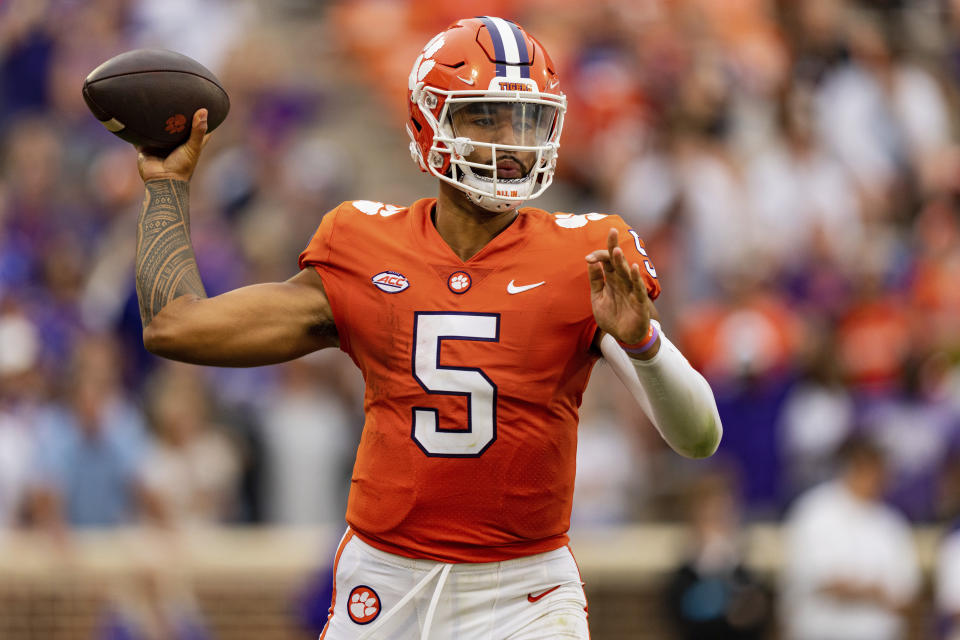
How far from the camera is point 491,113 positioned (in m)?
3.95

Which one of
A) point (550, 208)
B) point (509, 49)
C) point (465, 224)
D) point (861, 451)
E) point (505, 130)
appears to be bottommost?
point (861, 451)

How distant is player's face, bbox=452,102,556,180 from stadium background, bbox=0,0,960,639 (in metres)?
3.30

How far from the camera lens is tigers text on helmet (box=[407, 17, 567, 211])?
3.92 metres

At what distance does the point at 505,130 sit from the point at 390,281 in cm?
47

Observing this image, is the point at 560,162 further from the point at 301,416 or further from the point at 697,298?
the point at 301,416

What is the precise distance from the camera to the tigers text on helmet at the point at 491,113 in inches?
154

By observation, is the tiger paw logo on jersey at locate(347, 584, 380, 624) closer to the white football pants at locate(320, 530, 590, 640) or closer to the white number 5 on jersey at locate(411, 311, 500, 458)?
the white football pants at locate(320, 530, 590, 640)

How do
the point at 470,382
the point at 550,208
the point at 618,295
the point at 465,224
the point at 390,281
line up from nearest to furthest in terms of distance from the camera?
the point at 618,295 < the point at 470,382 < the point at 390,281 < the point at 465,224 < the point at 550,208

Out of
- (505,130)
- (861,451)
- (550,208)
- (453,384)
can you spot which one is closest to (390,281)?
(453,384)

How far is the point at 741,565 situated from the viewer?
289 inches

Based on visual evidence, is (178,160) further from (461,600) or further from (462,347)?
(461,600)

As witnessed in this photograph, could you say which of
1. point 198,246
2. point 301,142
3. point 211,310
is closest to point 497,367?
point 211,310

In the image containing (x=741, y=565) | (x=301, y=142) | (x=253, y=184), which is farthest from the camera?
(x=301, y=142)

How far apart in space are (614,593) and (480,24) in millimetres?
4411
